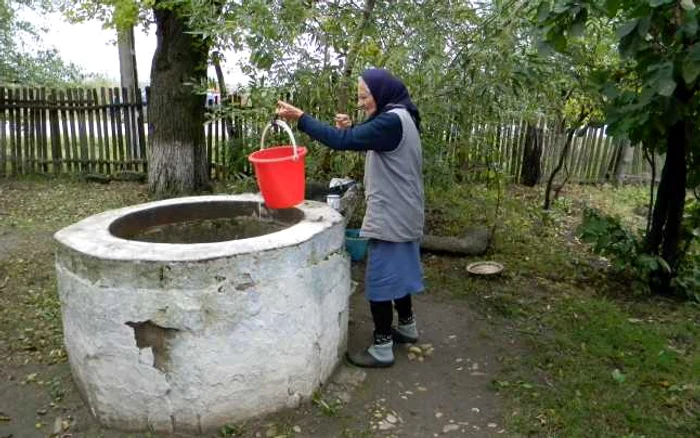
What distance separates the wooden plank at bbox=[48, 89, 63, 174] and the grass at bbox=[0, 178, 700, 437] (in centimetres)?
170

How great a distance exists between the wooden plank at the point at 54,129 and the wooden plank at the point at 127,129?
0.91 meters

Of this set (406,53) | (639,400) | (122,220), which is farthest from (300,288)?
(406,53)

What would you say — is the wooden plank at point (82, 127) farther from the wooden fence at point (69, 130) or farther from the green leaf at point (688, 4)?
the green leaf at point (688, 4)

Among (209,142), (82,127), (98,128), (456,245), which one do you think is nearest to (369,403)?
(456,245)

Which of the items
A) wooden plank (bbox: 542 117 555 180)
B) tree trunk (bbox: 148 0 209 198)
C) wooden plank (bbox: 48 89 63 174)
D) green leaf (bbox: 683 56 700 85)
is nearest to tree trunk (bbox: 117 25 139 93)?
wooden plank (bbox: 48 89 63 174)

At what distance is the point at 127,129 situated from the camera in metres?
Answer: 8.37

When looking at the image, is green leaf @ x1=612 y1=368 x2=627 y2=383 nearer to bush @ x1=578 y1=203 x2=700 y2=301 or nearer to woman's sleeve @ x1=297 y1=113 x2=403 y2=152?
bush @ x1=578 y1=203 x2=700 y2=301

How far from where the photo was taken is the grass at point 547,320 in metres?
2.84

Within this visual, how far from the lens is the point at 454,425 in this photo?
2.77 m

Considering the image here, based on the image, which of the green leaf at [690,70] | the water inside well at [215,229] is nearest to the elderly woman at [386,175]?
the water inside well at [215,229]

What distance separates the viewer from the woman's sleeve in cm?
285

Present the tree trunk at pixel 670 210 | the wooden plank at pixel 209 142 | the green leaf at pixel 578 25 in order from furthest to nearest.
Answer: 1. the wooden plank at pixel 209 142
2. the tree trunk at pixel 670 210
3. the green leaf at pixel 578 25

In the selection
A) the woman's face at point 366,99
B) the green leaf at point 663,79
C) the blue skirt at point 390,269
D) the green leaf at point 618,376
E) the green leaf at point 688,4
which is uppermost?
the green leaf at point 688,4

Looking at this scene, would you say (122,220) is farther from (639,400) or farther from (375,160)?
(639,400)
